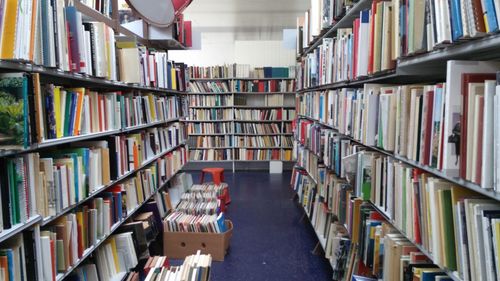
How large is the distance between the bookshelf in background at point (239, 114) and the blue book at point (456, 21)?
241 inches

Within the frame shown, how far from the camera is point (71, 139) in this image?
2.01m

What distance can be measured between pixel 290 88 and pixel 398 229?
5.80m

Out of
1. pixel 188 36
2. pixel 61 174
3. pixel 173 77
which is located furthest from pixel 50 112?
pixel 188 36

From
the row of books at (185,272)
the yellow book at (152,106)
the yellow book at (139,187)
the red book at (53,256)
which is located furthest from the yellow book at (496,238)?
the yellow book at (152,106)

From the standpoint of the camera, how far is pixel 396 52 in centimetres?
161

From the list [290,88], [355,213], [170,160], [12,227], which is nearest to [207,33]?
[290,88]

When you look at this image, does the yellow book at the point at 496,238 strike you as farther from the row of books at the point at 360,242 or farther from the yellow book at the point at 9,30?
the yellow book at the point at 9,30

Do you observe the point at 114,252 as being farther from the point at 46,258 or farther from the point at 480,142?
the point at 480,142

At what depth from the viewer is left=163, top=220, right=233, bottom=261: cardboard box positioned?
3322mm

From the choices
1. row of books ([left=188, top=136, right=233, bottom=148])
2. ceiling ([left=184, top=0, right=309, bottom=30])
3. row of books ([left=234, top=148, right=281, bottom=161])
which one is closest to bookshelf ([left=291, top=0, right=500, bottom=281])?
ceiling ([left=184, top=0, right=309, bottom=30])

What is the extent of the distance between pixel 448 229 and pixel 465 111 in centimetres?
39

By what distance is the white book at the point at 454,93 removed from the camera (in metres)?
1.14

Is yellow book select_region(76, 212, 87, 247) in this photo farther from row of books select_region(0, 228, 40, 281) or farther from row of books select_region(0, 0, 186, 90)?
row of books select_region(0, 0, 186, 90)

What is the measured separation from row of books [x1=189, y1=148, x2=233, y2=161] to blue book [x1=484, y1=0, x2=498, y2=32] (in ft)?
21.4
